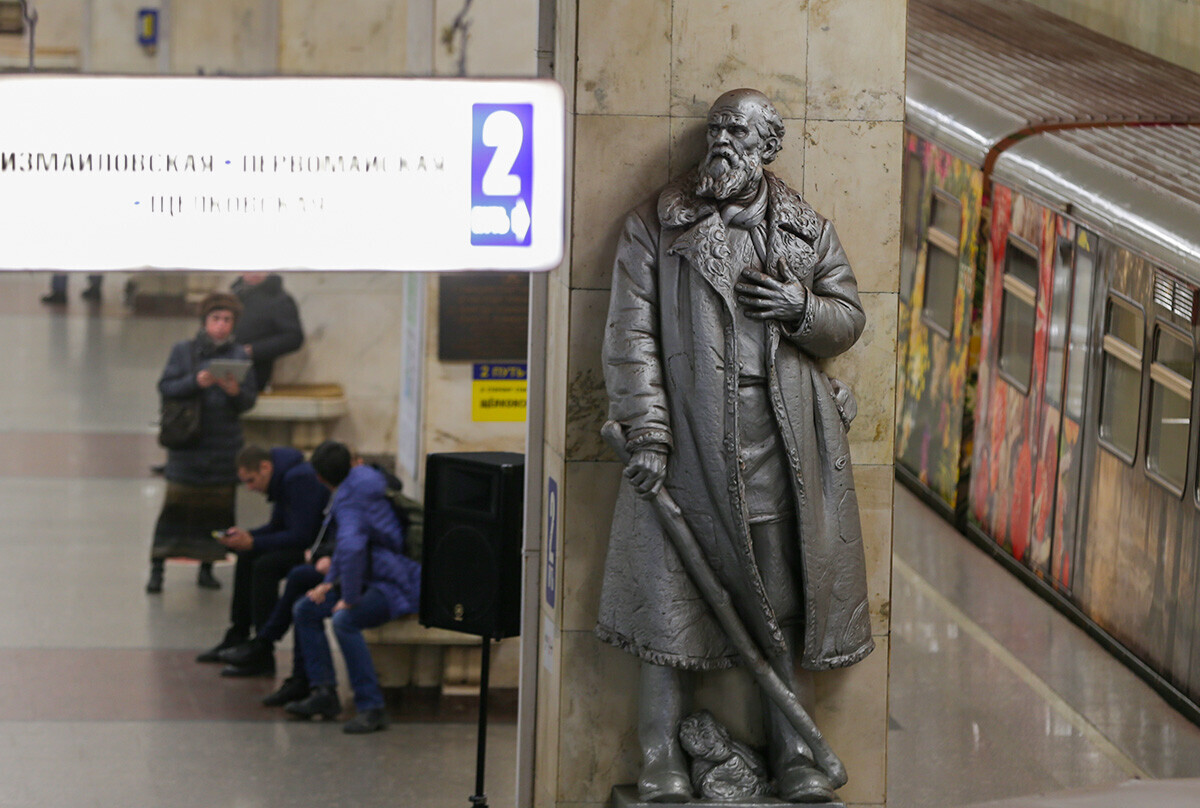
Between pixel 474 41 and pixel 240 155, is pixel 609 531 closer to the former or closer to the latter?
pixel 240 155

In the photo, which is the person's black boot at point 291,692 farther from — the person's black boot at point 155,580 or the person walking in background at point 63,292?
the person walking in background at point 63,292

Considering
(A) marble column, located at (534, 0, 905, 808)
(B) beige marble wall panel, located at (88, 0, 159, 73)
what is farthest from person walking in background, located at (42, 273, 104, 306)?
(A) marble column, located at (534, 0, 905, 808)

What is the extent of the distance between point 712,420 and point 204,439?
5.75 m

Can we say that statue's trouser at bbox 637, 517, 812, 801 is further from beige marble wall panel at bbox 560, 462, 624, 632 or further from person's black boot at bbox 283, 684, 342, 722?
person's black boot at bbox 283, 684, 342, 722

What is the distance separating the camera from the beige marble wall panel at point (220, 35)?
18812 mm

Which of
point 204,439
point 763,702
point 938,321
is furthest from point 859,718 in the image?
point 938,321

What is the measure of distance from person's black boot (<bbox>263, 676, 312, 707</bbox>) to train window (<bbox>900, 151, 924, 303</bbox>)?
554cm

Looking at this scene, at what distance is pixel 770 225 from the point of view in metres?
5.61

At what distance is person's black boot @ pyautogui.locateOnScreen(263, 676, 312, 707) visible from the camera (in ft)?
29.6

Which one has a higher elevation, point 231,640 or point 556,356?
point 556,356

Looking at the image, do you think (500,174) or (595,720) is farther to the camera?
(595,720)

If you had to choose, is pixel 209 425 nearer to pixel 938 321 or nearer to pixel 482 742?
pixel 482 742

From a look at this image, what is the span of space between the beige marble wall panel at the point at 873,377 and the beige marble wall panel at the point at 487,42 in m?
3.01

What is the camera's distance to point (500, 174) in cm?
539
